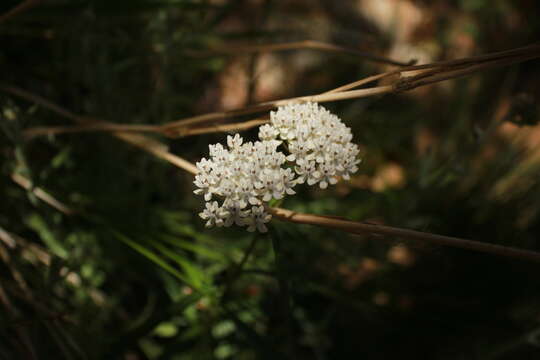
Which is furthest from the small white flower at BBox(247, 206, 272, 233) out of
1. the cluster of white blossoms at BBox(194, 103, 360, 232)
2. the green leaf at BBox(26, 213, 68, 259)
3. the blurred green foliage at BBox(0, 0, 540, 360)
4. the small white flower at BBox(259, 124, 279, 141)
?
the green leaf at BBox(26, 213, 68, 259)

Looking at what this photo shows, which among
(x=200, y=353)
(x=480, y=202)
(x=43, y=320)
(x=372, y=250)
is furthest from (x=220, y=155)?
(x=480, y=202)

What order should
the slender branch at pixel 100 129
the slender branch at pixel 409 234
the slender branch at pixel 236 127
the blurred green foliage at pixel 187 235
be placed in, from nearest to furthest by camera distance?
the slender branch at pixel 409 234, the slender branch at pixel 236 127, the slender branch at pixel 100 129, the blurred green foliage at pixel 187 235

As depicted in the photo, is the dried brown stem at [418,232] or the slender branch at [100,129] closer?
the dried brown stem at [418,232]

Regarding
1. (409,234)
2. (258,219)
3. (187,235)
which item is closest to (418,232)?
(409,234)

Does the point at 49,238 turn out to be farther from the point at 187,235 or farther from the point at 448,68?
the point at 448,68

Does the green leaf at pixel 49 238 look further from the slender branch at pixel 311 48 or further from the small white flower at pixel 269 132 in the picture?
the small white flower at pixel 269 132

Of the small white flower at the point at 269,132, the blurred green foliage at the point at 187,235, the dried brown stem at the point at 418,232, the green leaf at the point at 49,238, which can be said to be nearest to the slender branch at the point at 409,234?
the dried brown stem at the point at 418,232

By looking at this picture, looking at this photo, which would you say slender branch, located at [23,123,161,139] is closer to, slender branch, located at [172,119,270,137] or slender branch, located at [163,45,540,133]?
slender branch, located at [172,119,270,137]
